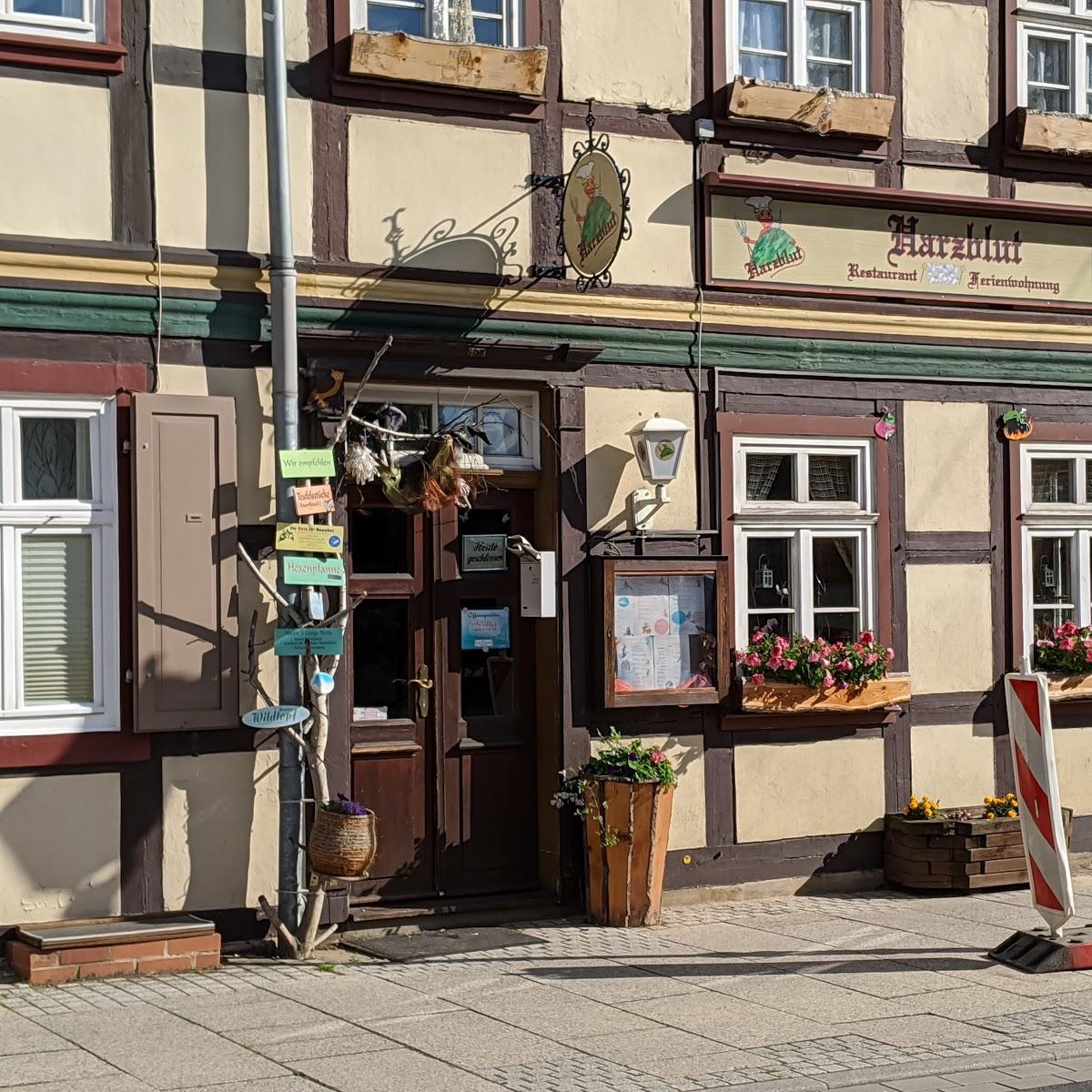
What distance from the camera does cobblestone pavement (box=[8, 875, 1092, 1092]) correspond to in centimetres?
652

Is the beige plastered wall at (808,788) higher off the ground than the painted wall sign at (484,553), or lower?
lower

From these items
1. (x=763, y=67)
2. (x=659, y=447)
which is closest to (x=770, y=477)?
(x=659, y=447)

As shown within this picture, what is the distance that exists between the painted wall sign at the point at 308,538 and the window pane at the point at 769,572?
286 cm

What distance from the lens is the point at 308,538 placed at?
28.8 feet

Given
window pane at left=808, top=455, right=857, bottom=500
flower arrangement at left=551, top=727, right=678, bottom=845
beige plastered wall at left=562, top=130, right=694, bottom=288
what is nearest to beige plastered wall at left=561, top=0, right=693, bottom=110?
beige plastered wall at left=562, top=130, right=694, bottom=288

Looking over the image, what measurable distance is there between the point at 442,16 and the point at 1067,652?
218 inches

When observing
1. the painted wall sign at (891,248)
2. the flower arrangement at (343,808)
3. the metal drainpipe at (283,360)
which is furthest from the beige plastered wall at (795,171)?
the flower arrangement at (343,808)

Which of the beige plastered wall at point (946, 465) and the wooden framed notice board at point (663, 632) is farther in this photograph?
the beige plastered wall at point (946, 465)

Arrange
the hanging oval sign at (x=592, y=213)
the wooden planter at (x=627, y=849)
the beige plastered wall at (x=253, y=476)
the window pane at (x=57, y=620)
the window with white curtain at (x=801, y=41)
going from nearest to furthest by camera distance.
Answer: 1. the window pane at (x=57, y=620)
2. the beige plastered wall at (x=253, y=476)
3. the hanging oval sign at (x=592, y=213)
4. the wooden planter at (x=627, y=849)
5. the window with white curtain at (x=801, y=41)

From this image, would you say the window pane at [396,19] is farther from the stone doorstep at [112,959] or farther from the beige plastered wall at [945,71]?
the stone doorstep at [112,959]

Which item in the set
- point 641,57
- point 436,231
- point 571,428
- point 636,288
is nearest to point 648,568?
point 571,428

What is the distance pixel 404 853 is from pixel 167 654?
6.14 ft

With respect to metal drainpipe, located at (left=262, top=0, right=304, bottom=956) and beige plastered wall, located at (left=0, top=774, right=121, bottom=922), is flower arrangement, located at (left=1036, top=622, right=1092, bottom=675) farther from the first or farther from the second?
beige plastered wall, located at (left=0, top=774, right=121, bottom=922)

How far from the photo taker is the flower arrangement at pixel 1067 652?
1123 centimetres
